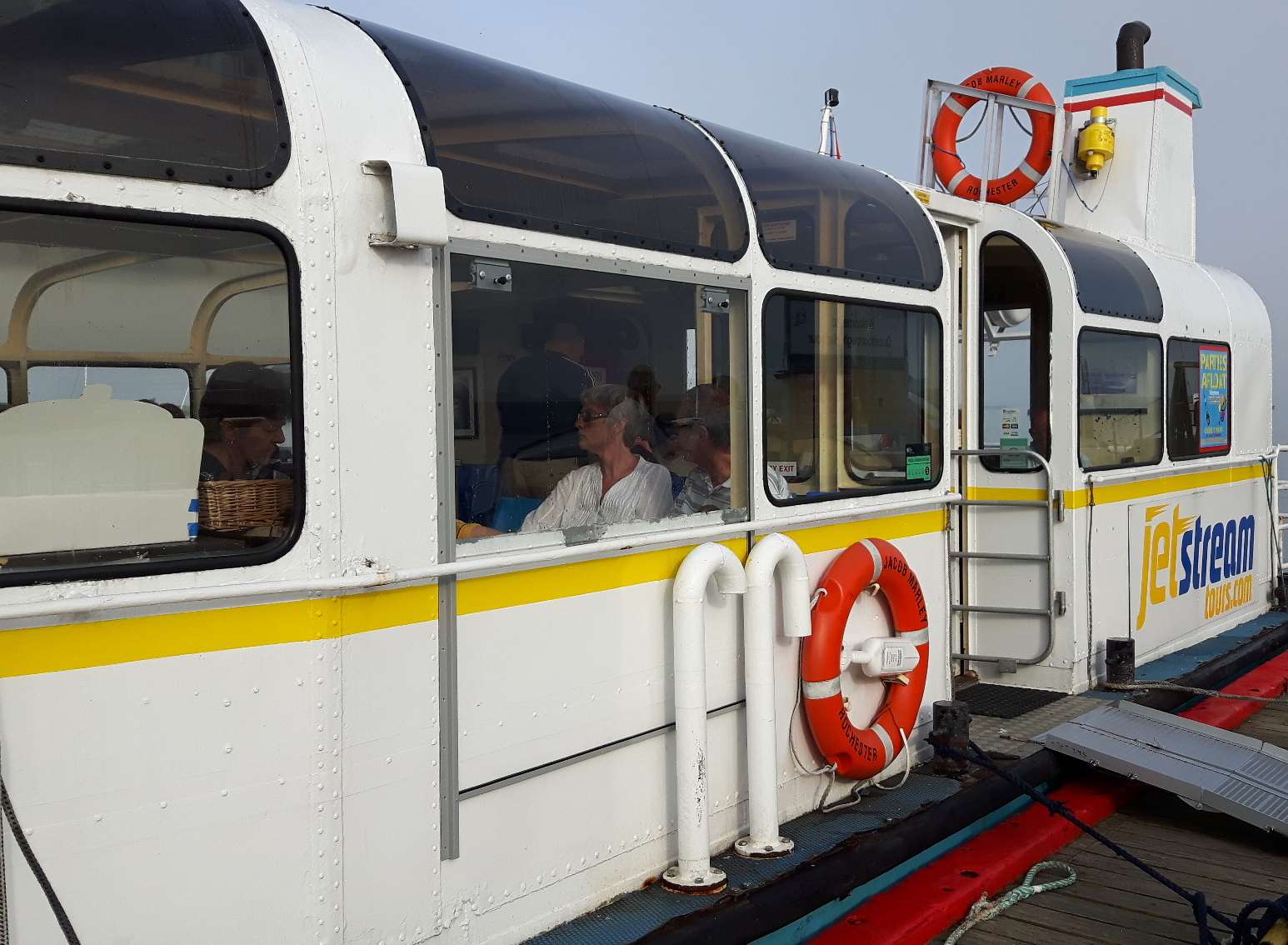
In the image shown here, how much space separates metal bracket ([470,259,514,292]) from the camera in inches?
119

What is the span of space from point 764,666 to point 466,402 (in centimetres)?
132

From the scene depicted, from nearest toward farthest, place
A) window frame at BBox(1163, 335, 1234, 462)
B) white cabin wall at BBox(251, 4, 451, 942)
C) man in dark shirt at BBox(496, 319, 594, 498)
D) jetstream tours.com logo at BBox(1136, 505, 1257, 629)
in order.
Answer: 1. white cabin wall at BBox(251, 4, 451, 942)
2. man in dark shirt at BBox(496, 319, 594, 498)
3. jetstream tours.com logo at BBox(1136, 505, 1257, 629)
4. window frame at BBox(1163, 335, 1234, 462)

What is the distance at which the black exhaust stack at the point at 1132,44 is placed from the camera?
8.16m

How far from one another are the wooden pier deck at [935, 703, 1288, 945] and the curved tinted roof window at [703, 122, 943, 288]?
227 centimetres

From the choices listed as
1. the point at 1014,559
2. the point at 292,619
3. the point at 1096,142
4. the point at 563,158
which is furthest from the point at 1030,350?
the point at 292,619

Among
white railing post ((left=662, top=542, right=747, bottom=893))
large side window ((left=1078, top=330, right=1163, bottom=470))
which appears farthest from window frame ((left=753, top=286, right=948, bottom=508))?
large side window ((left=1078, top=330, right=1163, bottom=470))

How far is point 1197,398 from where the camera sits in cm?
736

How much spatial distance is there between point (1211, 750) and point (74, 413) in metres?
4.80

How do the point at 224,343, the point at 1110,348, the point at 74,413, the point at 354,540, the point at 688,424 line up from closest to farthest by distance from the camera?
1. the point at 74,413
2. the point at 224,343
3. the point at 354,540
4. the point at 688,424
5. the point at 1110,348

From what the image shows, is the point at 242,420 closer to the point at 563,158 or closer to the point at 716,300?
the point at 563,158

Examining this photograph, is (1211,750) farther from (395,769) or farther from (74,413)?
(74,413)

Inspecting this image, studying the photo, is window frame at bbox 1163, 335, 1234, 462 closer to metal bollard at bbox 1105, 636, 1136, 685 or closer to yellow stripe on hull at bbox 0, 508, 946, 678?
metal bollard at bbox 1105, 636, 1136, 685

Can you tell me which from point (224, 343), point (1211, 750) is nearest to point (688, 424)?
point (224, 343)

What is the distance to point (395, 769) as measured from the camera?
2824mm
